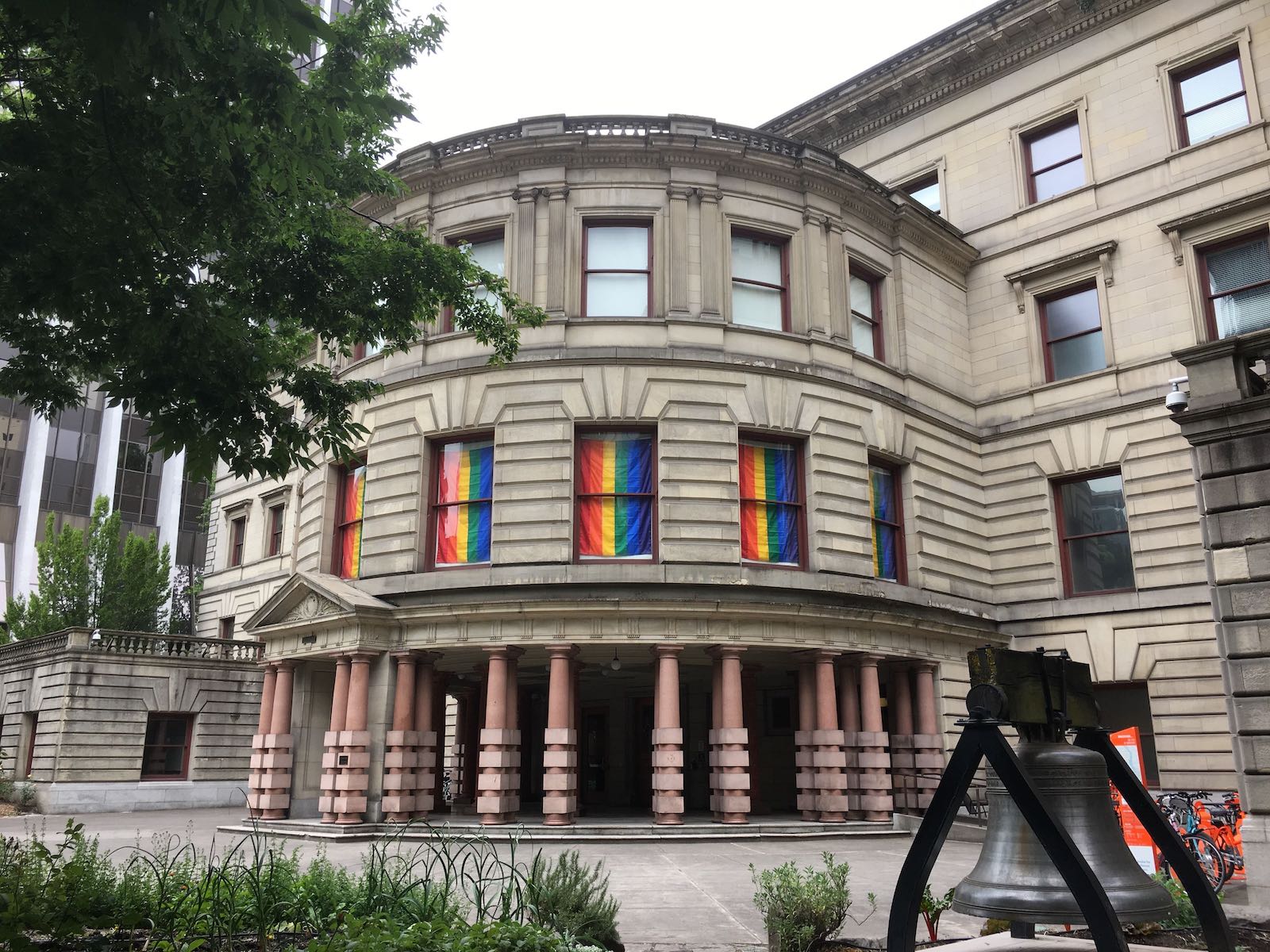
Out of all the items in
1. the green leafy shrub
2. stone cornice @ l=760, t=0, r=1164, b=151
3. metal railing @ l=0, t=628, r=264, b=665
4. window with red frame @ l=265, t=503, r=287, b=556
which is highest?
stone cornice @ l=760, t=0, r=1164, b=151

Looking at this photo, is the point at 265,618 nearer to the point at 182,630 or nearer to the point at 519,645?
the point at 519,645

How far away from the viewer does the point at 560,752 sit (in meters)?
19.2

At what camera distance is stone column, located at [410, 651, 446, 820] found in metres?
20.5

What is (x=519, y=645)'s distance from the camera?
20125 millimetres

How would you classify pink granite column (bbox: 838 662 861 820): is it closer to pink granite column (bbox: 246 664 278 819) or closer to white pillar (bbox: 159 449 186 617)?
pink granite column (bbox: 246 664 278 819)

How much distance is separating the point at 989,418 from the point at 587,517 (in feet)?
42.5

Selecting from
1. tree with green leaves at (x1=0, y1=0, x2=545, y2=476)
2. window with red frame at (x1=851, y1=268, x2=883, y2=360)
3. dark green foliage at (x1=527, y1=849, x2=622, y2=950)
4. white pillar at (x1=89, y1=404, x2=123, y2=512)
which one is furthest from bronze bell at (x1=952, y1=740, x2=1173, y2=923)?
white pillar at (x1=89, y1=404, x2=123, y2=512)

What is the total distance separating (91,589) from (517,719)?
29.4 meters

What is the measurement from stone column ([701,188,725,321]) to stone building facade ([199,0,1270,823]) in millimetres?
59

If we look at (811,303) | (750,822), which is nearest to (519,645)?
Result: (750,822)

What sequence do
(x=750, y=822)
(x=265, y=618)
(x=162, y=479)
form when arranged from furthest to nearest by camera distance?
(x=162, y=479) → (x=265, y=618) → (x=750, y=822)

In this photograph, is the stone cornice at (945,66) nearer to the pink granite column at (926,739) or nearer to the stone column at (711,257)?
the stone column at (711,257)

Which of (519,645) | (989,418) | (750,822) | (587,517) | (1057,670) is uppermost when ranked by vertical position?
(989,418)

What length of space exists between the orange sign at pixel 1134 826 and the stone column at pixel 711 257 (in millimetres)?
12420
